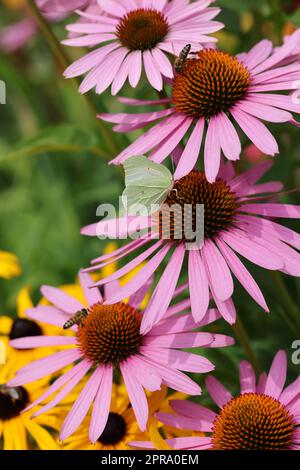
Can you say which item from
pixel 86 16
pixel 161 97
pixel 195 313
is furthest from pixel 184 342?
pixel 86 16

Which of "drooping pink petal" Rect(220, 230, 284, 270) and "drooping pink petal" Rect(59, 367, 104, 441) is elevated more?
"drooping pink petal" Rect(220, 230, 284, 270)

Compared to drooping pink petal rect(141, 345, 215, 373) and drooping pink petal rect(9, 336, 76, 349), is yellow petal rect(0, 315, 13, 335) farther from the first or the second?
drooping pink petal rect(141, 345, 215, 373)

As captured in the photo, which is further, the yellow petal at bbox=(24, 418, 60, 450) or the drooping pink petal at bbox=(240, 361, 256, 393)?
the yellow petal at bbox=(24, 418, 60, 450)

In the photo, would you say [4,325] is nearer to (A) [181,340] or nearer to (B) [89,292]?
(B) [89,292]

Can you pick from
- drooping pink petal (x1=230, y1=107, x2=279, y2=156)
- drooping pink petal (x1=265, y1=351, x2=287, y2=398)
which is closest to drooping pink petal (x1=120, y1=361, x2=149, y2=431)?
drooping pink petal (x1=265, y1=351, x2=287, y2=398)

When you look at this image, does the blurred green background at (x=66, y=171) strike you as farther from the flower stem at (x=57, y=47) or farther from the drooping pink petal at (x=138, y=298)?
the drooping pink petal at (x=138, y=298)

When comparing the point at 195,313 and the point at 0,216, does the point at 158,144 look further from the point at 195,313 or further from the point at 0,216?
the point at 0,216
